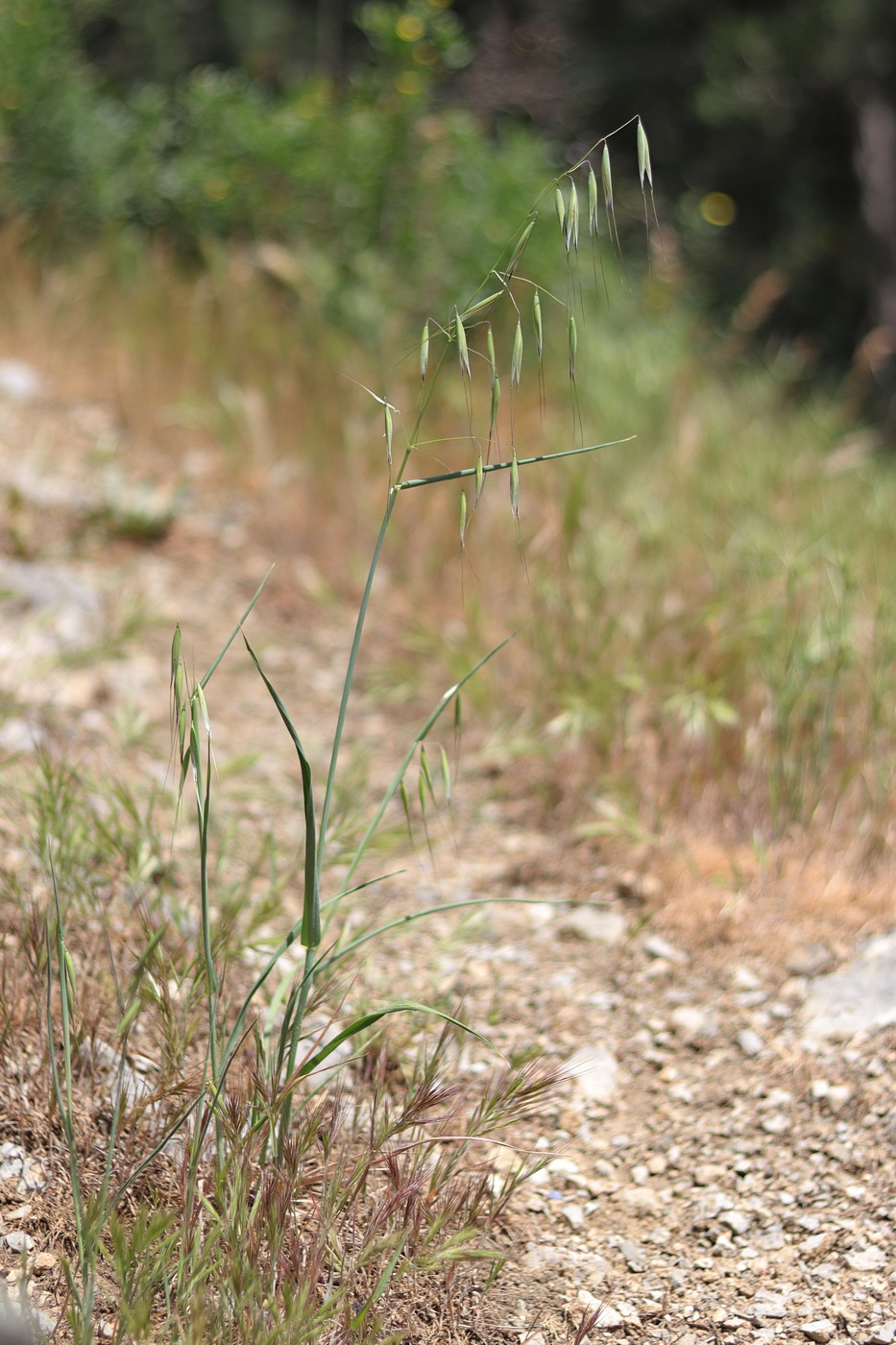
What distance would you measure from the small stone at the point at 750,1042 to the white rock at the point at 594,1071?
0.77 ft

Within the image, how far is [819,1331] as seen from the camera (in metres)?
1.48

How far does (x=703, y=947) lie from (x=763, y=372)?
3.44 meters

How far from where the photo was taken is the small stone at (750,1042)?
2004 millimetres

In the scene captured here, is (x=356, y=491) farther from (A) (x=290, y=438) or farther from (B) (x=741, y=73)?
(B) (x=741, y=73)

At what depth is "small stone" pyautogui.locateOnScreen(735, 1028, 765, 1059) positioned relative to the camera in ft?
6.57

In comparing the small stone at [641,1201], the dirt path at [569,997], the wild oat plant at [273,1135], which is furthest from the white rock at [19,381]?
the small stone at [641,1201]

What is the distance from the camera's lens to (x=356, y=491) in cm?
358

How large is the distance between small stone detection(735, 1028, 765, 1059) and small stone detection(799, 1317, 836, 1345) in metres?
0.54

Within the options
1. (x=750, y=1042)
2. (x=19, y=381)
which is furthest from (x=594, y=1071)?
(x=19, y=381)

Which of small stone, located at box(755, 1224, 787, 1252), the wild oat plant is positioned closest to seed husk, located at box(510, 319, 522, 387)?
the wild oat plant

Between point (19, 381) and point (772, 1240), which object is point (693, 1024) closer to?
point (772, 1240)

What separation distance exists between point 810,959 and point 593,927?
420 millimetres

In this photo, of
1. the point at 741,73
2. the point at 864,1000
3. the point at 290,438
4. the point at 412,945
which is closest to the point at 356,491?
the point at 290,438

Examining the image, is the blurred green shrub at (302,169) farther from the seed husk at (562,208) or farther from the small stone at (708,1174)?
the small stone at (708,1174)
